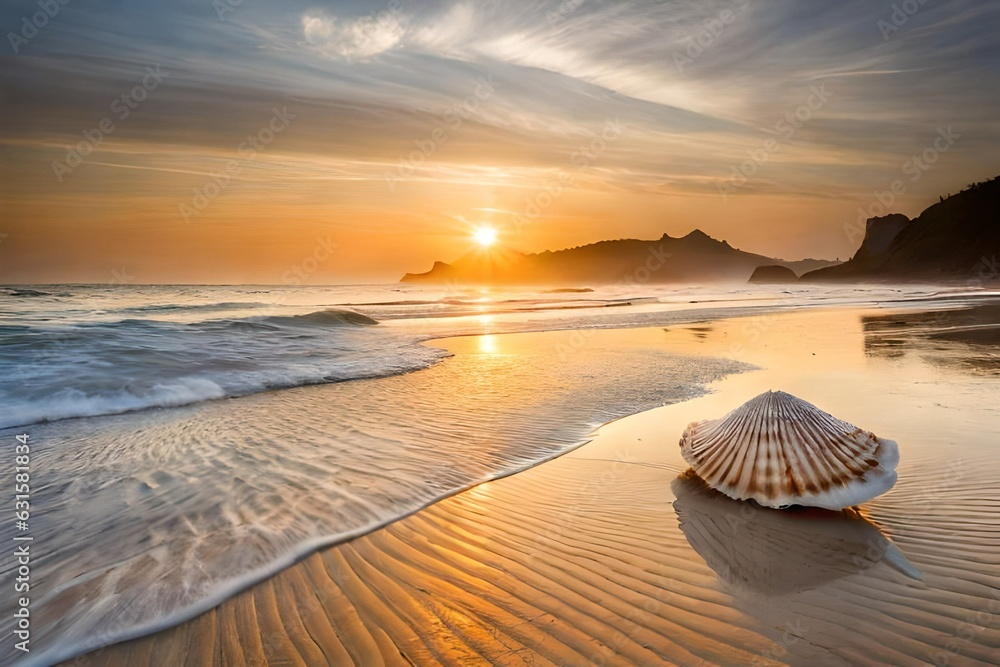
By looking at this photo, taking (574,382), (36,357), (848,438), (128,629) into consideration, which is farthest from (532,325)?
(128,629)

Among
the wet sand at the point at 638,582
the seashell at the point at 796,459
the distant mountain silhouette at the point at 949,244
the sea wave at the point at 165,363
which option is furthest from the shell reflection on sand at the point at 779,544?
the distant mountain silhouette at the point at 949,244

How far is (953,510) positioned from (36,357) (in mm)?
15010

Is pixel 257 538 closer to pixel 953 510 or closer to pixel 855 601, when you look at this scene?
pixel 855 601

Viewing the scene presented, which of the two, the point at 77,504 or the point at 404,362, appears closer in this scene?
the point at 77,504

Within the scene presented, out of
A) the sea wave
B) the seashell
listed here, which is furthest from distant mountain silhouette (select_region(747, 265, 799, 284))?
the seashell

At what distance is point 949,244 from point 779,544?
389ft

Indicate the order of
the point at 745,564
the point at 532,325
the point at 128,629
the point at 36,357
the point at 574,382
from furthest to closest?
1. the point at 532,325
2. the point at 36,357
3. the point at 574,382
4. the point at 745,564
5. the point at 128,629

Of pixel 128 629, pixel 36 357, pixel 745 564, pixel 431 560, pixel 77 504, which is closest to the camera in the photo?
pixel 128 629

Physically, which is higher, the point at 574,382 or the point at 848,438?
the point at 848,438

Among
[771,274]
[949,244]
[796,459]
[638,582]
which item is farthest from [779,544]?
[771,274]

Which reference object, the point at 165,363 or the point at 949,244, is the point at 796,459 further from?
the point at 949,244

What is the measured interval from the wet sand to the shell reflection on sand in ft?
0.04

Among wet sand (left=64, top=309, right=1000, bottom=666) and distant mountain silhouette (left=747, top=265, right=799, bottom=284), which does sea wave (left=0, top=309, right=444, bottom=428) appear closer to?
wet sand (left=64, top=309, right=1000, bottom=666)

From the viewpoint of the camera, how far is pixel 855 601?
9.35 feet
